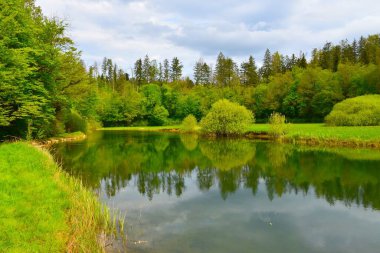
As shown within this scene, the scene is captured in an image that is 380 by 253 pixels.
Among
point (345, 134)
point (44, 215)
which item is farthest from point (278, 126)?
point (44, 215)

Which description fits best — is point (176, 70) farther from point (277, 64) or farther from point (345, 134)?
point (345, 134)

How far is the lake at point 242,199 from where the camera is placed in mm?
10898

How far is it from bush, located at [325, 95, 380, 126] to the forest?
1732 cm

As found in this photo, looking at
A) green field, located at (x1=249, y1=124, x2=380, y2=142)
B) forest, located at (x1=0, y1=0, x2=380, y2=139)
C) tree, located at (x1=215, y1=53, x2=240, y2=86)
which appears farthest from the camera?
tree, located at (x1=215, y1=53, x2=240, y2=86)

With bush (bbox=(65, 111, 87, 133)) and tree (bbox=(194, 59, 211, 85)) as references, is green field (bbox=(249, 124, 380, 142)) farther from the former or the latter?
tree (bbox=(194, 59, 211, 85))

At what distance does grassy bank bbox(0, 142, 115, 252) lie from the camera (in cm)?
859

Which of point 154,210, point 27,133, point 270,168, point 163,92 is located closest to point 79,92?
point 27,133

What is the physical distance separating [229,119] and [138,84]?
8291cm

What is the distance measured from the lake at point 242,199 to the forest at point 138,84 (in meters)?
7.29

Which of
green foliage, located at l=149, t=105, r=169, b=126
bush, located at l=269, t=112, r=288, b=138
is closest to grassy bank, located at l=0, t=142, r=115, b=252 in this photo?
bush, located at l=269, t=112, r=288, b=138

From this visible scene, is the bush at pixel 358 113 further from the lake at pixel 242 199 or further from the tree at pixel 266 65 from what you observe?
the tree at pixel 266 65

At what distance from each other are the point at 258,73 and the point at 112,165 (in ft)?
313

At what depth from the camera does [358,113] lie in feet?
156

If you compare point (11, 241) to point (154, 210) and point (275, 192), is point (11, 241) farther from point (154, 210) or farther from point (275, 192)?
point (275, 192)
